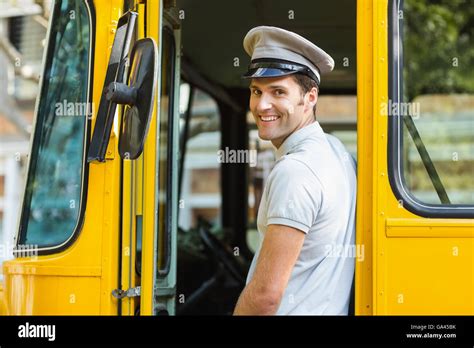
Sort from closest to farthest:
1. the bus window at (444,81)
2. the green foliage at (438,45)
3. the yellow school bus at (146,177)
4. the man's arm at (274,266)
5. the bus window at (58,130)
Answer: the man's arm at (274,266)
the yellow school bus at (146,177)
the bus window at (58,130)
the bus window at (444,81)
the green foliage at (438,45)

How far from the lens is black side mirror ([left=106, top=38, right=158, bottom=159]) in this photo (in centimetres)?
253


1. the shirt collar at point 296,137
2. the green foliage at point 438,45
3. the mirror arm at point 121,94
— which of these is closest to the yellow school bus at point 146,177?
the mirror arm at point 121,94

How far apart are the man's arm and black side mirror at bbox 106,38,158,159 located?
1.66 feet

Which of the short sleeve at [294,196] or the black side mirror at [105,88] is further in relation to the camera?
the black side mirror at [105,88]

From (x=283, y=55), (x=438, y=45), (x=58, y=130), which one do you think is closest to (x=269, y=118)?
(x=283, y=55)

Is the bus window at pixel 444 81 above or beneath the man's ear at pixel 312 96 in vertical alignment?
above

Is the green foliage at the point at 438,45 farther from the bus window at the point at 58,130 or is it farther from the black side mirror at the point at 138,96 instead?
the black side mirror at the point at 138,96

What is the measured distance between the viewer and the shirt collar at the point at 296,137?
2.68 metres

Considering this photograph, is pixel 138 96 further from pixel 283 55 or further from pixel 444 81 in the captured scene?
pixel 444 81

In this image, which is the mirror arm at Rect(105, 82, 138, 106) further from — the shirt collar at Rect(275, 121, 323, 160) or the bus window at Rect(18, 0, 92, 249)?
the shirt collar at Rect(275, 121, 323, 160)

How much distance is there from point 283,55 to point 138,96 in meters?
0.51

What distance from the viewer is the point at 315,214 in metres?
2.52
